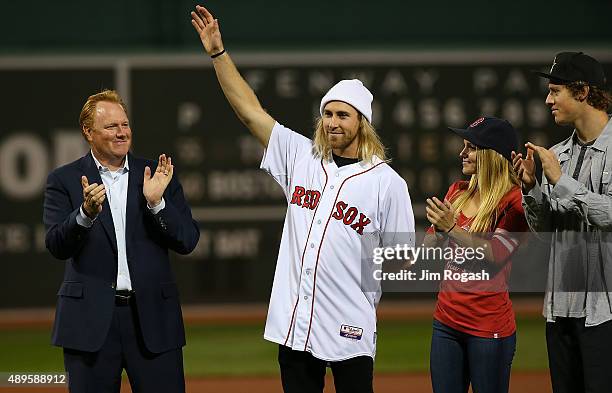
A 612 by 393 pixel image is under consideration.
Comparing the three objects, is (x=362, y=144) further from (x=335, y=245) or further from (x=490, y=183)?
(x=490, y=183)

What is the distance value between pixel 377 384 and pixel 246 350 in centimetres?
232

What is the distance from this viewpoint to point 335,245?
4.20 m

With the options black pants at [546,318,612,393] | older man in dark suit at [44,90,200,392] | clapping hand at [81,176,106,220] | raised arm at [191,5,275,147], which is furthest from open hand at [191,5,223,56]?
black pants at [546,318,612,393]

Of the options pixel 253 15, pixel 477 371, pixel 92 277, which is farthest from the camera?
pixel 253 15

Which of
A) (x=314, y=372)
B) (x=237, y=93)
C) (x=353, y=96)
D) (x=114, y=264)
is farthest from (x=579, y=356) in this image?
(x=114, y=264)

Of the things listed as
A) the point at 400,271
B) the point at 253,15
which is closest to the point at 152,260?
the point at 400,271

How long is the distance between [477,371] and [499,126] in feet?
3.75

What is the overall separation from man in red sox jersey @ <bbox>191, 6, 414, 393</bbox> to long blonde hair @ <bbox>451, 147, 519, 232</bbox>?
36cm

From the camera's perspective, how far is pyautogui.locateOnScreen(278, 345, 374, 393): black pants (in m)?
4.15

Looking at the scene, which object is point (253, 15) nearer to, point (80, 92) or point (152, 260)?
point (80, 92)

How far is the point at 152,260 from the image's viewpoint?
4.20 metres

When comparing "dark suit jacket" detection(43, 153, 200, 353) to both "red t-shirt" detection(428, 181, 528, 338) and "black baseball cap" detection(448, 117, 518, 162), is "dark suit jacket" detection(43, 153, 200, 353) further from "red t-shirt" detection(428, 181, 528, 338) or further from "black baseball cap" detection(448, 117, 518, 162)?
"black baseball cap" detection(448, 117, 518, 162)

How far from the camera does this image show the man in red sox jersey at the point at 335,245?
13.6 feet

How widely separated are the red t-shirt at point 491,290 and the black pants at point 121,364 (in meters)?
1.32
